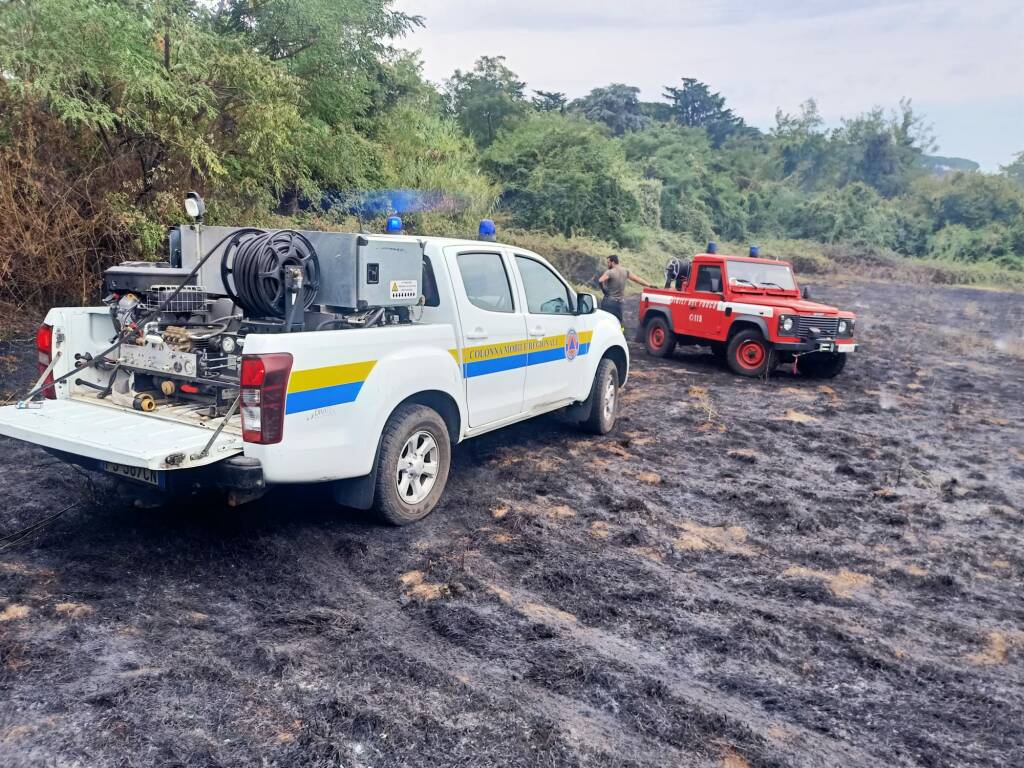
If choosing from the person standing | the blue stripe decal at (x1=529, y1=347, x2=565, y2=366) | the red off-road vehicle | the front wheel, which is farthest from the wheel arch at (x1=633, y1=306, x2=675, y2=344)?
the front wheel

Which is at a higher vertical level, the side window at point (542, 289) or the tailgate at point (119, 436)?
the side window at point (542, 289)

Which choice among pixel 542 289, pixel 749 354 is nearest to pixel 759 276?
pixel 749 354

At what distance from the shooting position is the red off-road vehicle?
10.9 m

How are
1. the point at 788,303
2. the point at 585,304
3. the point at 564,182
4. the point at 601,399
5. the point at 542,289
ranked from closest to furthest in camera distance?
the point at 542,289, the point at 585,304, the point at 601,399, the point at 788,303, the point at 564,182

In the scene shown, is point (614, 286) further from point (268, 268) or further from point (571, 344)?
point (268, 268)

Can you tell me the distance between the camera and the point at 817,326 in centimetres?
1092

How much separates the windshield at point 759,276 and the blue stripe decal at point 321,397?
8.43 meters

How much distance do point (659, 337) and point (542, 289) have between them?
6.69m

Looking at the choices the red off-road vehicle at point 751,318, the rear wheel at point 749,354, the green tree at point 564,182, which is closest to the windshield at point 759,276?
the red off-road vehicle at point 751,318

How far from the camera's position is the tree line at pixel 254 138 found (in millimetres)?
9266

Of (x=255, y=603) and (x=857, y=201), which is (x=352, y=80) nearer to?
(x=255, y=603)

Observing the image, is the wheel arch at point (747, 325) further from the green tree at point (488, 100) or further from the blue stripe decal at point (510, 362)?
the green tree at point (488, 100)

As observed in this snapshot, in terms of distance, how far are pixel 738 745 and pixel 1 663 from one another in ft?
9.72

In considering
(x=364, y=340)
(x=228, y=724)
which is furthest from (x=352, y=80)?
(x=228, y=724)
